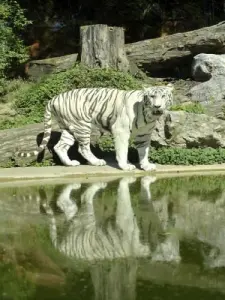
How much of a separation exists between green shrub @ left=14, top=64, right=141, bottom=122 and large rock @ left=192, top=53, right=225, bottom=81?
1.70 metres

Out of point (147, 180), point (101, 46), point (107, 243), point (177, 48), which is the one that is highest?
point (101, 46)

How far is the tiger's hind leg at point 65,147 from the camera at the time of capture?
930 centimetres

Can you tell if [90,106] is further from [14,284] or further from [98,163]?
[14,284]

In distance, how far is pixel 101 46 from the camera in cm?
1420

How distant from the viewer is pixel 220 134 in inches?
396

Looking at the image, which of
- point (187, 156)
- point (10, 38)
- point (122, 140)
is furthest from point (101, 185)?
point (10, 38)

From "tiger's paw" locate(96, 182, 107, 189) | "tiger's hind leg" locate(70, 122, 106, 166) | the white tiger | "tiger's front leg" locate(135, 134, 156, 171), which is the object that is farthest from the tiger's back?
"tiger's paw" locate(96, 182, 107, 189)

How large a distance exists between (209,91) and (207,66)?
1.30 meters

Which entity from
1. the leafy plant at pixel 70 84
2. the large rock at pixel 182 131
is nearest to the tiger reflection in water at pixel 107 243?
the large rock at pixel 182 131

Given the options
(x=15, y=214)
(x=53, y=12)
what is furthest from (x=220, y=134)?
(x=53, y=12)

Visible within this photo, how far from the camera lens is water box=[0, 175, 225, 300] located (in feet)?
13.2

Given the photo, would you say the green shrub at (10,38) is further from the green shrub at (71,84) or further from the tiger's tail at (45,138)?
the tiger's tail at (45,138)

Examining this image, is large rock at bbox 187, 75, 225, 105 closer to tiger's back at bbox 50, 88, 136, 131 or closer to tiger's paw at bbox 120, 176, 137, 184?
tiger's back at bbox 50, 88, 136, 131

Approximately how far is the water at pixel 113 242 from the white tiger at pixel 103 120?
134cm
